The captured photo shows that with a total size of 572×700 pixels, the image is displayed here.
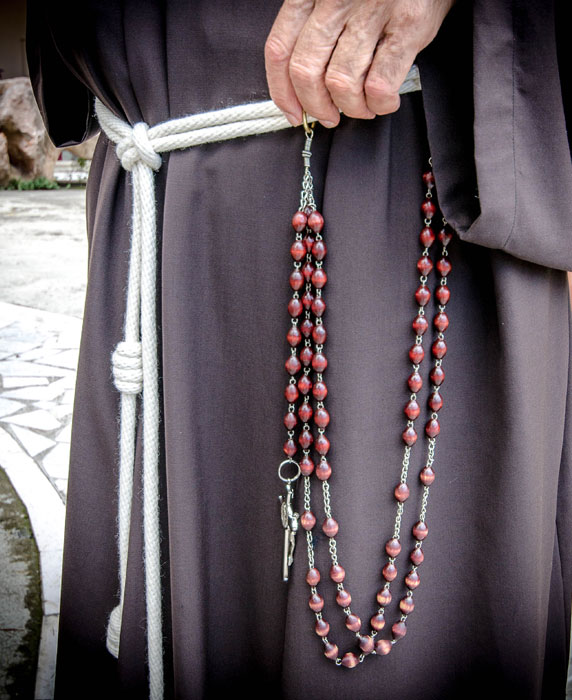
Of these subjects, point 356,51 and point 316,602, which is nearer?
A: point 356,51

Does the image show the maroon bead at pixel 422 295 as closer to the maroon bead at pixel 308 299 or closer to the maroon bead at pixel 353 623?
the maroon bead at pixel 308 299

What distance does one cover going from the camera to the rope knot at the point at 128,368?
832 millimetres

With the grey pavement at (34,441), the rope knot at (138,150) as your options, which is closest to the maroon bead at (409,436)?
the rope knot at (138,150)

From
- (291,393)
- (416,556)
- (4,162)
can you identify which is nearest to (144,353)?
(291,393)

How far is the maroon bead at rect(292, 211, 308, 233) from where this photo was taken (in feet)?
2.22

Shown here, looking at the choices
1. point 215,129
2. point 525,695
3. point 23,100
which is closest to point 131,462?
point 215,129

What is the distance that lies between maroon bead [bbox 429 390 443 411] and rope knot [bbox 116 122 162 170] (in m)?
0.47

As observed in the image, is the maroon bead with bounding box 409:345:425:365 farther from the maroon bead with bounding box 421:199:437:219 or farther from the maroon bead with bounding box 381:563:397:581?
the maroon bead with bounding box 381:563:397:581

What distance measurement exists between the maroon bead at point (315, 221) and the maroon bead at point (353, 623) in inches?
18.7

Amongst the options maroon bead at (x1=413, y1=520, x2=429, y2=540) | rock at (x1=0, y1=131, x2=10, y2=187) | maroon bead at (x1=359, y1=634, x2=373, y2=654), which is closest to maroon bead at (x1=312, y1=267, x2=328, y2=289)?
maroon bead at (x1=413, y1=520, x2=429, y2=540)

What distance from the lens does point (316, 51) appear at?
1.85ft

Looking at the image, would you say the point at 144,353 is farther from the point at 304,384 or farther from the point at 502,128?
the point at 502,128

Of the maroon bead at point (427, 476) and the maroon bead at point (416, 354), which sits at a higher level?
the maroon bead at point (416, 354)

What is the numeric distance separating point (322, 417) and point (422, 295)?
0.61 ft
